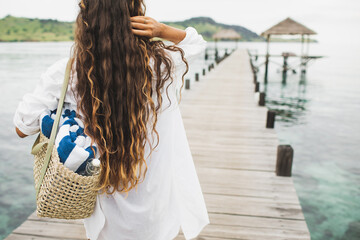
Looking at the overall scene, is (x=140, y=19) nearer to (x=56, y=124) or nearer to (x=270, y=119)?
(x=56, y=124)

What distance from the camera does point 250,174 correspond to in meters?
3.74

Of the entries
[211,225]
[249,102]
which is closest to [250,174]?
[211,225]

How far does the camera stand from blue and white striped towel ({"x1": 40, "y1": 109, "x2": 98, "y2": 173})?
1126 millimetres

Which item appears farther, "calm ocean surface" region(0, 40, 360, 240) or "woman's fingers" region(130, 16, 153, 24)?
"calm ocean surface" region(0, 40, 360, 240)

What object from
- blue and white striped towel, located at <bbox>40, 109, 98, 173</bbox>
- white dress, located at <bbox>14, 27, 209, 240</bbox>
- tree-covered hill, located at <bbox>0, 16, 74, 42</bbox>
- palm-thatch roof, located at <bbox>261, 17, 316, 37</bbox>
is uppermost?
tree-covered hill, located at <bbox>0, 16, 74, 42</bbox>

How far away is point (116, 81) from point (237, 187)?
8.45 ft

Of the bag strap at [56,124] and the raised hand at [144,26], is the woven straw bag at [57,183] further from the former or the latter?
the raised hand at [144,26]

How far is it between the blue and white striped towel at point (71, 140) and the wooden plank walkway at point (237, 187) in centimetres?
162

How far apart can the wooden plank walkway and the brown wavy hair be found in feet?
4.97

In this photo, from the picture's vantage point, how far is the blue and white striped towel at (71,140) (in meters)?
1.13

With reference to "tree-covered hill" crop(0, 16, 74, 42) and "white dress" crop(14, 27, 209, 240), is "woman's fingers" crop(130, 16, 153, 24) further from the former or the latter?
"tree-covered hill" crop(0, 16, 74, 42)

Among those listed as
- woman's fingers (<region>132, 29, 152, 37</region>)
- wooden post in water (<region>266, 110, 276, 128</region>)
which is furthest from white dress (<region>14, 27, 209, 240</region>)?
wooden post in water (<region>266, 110, 276, 128</region>)

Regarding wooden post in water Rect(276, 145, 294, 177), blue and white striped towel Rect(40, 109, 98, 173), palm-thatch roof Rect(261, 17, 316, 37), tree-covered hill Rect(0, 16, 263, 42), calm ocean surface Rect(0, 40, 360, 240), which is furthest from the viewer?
tree-covered hill Rect(0, 16, 263, 42)

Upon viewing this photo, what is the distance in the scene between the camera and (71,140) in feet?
3.80
